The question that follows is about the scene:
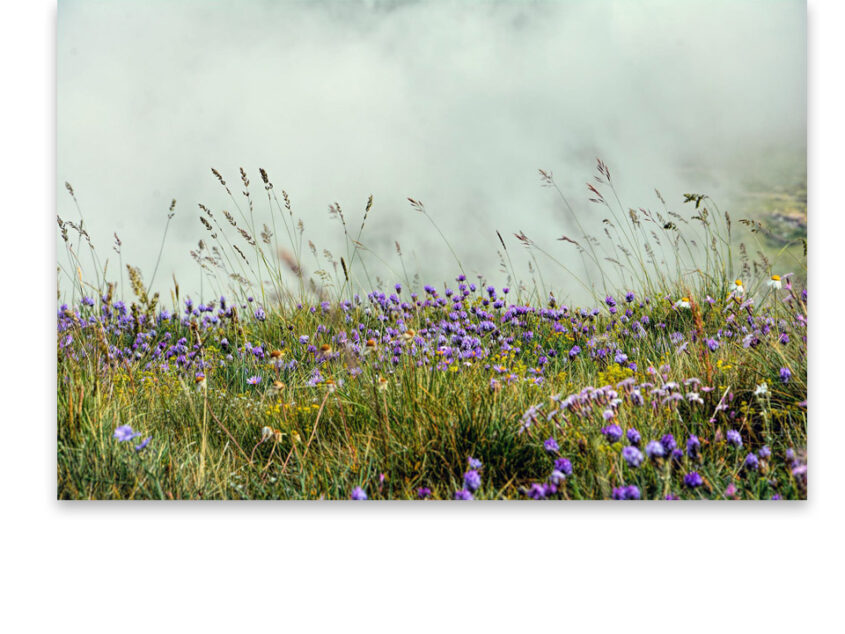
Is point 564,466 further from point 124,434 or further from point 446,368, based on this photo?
point 124,434

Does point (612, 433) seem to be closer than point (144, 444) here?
Yes

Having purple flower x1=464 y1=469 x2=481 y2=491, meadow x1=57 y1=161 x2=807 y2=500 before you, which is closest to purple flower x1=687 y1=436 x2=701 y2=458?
meadow x1=57 y1=161 x2=807 y2=500

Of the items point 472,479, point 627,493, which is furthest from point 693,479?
point 472,479

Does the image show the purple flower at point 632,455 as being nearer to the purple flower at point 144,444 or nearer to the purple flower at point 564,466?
the purple flower at point 564,466

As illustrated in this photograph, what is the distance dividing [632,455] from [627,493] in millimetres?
167

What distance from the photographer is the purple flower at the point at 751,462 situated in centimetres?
216

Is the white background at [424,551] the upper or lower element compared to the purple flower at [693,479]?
lower

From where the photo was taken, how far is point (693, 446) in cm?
216

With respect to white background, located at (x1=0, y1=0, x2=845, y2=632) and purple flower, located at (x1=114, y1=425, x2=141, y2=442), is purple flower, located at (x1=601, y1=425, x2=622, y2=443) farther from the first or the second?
purple flower, located at (x1=114, y1=425, x2=141, y2=442)

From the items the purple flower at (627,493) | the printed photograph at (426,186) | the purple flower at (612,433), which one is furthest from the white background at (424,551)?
the purple flower at (612,433)

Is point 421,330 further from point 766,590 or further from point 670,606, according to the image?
point 766,590

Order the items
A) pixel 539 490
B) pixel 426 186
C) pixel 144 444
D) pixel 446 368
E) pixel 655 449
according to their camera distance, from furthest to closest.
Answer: pixel 426 186 → pixel 446 368 → pixel 144 444 → pixel 539 490 → pixel 655 449

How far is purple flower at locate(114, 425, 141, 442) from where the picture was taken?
7.17 ft
